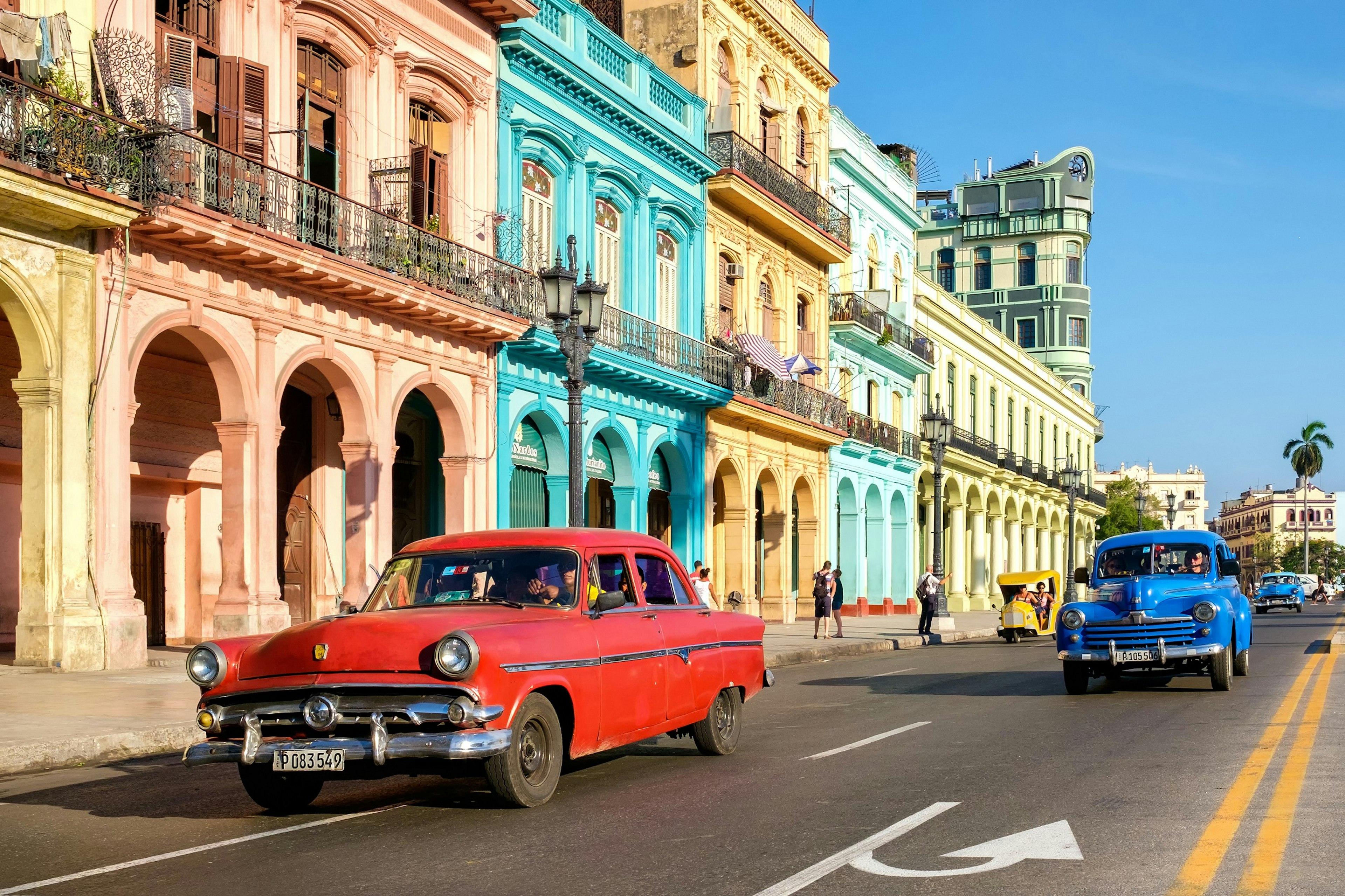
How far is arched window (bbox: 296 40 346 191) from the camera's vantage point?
72.7 feet

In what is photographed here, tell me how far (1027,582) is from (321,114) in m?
20.3

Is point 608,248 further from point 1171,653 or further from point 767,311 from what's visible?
point 1171,653

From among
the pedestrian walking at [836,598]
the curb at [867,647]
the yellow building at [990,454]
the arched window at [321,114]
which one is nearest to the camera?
the arched window at [321,114]

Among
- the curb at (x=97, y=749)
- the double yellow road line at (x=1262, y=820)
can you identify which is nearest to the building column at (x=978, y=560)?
the double yellow road line at (x=1262, y=820)

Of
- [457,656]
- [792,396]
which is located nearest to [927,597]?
[792,396]

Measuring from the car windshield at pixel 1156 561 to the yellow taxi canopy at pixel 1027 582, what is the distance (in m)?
17.4

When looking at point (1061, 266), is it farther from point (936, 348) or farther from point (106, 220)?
point (106, 220)

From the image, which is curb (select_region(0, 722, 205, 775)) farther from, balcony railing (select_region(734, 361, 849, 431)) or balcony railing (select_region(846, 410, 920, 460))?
balcony railing (select_region(846, 410, 920, 460))

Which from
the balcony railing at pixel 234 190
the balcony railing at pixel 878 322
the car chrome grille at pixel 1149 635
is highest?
the balcony railing at pixel 878 322

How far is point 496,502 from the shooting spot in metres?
26.1

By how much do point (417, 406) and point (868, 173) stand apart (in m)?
23.1

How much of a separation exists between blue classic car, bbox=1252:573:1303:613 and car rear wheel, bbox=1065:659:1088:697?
5743 cm

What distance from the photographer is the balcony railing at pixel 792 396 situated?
3544 centimetres

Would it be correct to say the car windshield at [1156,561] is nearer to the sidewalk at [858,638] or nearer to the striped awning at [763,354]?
the sidewalk at [858,638]
